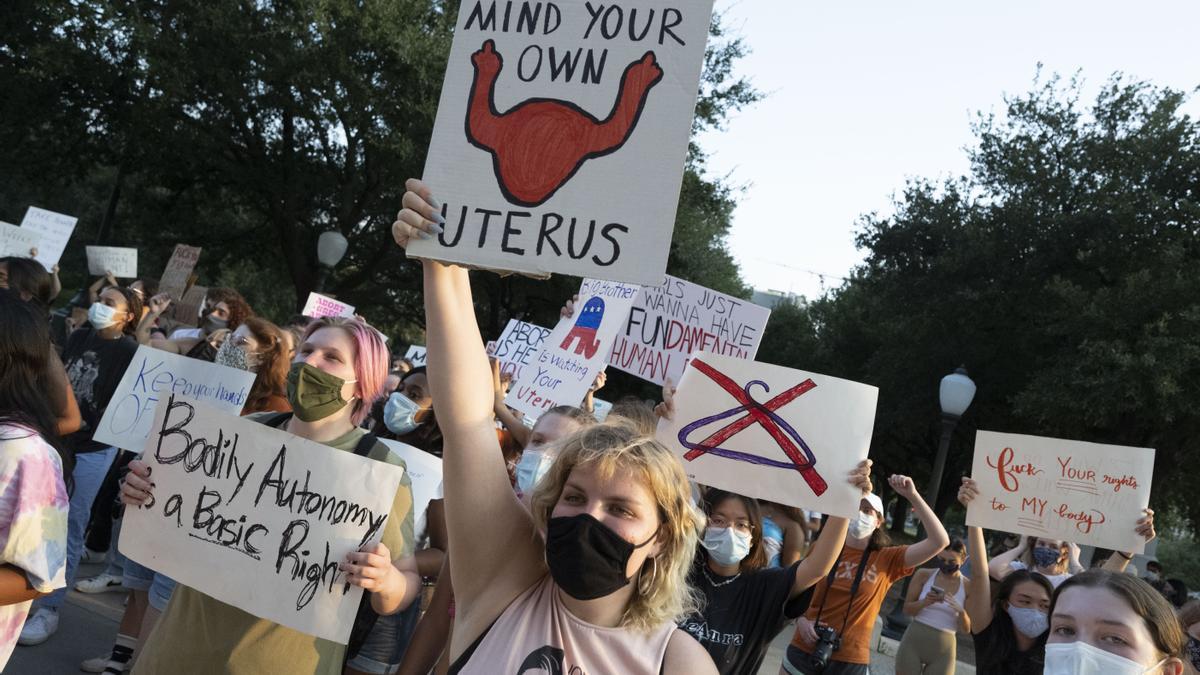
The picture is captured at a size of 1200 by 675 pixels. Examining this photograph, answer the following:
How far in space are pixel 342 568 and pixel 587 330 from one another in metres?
4.84

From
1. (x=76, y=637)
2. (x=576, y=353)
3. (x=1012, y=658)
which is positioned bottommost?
(x=76, y=637)

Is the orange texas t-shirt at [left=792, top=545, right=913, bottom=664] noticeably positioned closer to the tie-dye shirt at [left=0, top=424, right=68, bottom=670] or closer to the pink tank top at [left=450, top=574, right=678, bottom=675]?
the pink tank top at [left=450, top=574, right=678, bottom=675]

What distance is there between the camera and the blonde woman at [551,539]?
2088mm

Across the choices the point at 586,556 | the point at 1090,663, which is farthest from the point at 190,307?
the point at 1090,663

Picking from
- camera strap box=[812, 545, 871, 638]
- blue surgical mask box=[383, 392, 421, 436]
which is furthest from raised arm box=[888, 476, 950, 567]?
blue surgical mask box=[383, 392, 421, 436]

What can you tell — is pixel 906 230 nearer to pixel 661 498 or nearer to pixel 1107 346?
pixel 1107 346

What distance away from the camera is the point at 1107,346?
1636 cm

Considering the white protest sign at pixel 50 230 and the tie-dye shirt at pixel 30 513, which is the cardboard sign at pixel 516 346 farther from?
the white protest sign at pixel 50 230

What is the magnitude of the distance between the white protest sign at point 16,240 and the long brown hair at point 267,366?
661cm

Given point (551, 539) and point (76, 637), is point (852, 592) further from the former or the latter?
point (76, 637)

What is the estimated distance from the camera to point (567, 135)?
2326 millimetres

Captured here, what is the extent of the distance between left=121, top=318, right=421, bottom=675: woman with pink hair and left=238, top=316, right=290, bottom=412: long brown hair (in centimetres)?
202

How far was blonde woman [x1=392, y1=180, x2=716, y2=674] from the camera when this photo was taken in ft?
6.85

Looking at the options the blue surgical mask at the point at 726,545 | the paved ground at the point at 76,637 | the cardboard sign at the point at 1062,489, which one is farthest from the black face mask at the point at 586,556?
the paved ground at the point at 76,637
